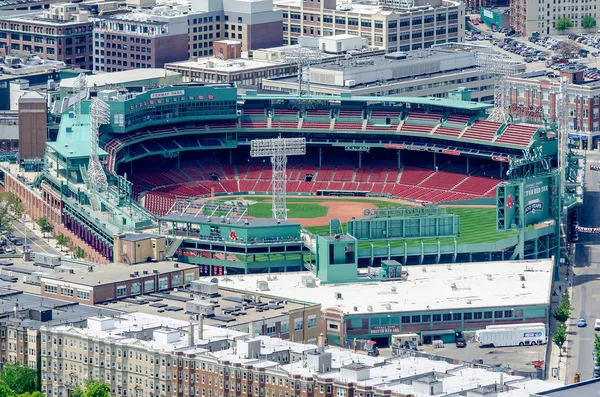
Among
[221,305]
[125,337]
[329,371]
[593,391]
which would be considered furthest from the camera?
[221,305]

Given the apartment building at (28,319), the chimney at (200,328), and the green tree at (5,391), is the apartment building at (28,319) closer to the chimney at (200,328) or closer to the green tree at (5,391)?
the green tree at (5,391)

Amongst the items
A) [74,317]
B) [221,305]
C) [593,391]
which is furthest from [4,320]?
[593,391]

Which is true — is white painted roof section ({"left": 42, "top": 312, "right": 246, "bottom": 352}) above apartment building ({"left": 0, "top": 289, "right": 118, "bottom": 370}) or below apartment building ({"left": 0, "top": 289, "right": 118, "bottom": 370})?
above

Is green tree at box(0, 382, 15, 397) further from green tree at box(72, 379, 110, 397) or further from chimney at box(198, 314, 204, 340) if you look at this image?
chimney at box(198, 314, 204, 340)

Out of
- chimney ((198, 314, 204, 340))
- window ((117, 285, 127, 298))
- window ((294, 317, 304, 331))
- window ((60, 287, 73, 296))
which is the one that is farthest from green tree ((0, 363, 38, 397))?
window ((294, 317, 304, 331))

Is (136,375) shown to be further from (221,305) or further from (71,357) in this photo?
(221,305)

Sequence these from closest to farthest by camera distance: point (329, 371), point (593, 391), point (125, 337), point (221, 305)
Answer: point (593, 391) → point (329, 371) → point (125, 337) → point (221, 305)
